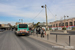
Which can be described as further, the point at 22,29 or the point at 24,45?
the point at 22,29

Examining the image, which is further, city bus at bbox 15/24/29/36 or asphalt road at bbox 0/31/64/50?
city bus at bbox 15/24/29/36

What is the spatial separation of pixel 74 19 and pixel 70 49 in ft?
200

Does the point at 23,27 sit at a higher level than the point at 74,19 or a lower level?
lower

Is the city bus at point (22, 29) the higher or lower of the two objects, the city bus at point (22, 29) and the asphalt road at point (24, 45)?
the higher

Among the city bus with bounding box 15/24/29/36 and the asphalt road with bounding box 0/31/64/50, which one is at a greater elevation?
the city bus with bounding box 15/24/29/36

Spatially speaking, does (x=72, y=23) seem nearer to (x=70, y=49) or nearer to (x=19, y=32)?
(x=19, y=32)

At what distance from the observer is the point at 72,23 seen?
6600 centimetres

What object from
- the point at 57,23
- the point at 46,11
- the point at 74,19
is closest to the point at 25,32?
the point at 46,11

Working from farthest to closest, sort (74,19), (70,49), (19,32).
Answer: (74,19) → (19,32) → (70,49)

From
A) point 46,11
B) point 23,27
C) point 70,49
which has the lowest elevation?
point 70,49


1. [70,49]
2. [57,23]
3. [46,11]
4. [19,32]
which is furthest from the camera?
[57,23]

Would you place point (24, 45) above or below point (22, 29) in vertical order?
below

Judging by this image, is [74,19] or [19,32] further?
[74,19]

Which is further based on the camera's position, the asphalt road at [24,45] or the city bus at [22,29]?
the city bus at [22,29]
